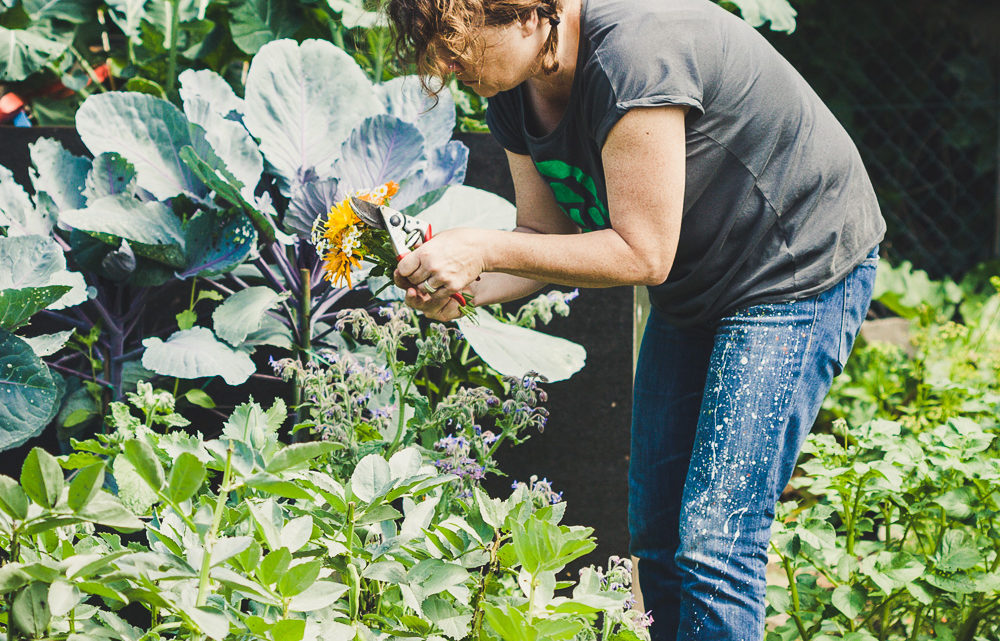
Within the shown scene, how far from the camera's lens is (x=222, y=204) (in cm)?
188

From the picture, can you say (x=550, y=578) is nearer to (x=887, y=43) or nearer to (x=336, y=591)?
(x=336, y=591)

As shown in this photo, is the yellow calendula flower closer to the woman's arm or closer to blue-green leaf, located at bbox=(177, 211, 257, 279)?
the woman's arm

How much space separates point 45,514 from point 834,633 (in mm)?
1502

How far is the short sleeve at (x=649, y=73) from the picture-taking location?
3.62ft

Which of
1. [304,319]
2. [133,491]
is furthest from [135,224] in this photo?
[133,491]

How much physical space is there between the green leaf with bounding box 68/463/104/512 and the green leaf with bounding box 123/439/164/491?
0.02 m

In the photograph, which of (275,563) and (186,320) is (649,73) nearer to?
(275,563)

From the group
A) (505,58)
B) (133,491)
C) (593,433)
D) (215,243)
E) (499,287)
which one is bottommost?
(593,433)

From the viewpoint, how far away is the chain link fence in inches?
158

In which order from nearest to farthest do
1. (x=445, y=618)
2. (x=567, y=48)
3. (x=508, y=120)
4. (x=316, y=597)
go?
(x=316, y=597) < (x=445, y=618) < (x=567, y=48) < (x=508, y=120)

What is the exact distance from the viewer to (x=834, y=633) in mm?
1787

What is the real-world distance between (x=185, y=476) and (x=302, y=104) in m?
1.25

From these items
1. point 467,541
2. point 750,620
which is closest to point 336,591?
point 467,541

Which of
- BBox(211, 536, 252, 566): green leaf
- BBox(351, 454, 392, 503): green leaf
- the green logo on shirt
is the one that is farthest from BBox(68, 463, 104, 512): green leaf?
the green logo on shirt
